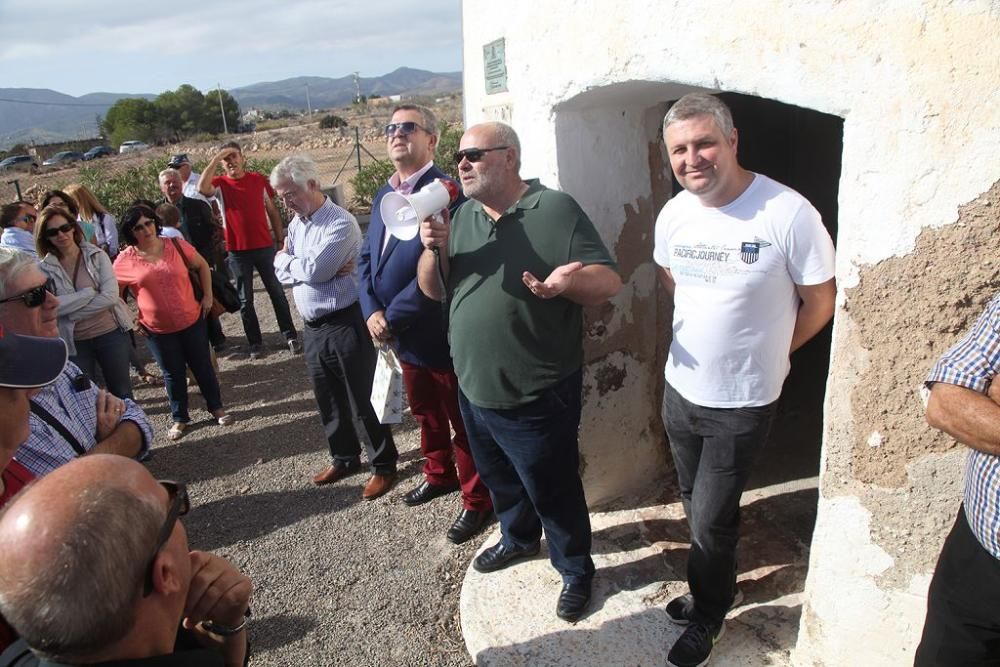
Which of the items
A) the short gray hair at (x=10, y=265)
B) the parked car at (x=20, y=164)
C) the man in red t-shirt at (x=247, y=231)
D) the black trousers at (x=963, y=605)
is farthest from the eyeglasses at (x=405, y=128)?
the parked car at (x=20, y=164)

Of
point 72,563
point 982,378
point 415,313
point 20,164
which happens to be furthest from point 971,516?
point 20,164

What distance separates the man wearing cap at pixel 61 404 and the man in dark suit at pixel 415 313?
1.24 meters

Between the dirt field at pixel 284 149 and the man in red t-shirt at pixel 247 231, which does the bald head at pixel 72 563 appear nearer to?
the man in red t-shirt at pixel 247 231

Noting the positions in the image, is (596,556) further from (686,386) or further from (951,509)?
(951,509)

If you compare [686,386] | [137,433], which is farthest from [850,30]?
[137,433]

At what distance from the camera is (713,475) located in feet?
7.72

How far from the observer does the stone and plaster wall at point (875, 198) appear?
169 cm

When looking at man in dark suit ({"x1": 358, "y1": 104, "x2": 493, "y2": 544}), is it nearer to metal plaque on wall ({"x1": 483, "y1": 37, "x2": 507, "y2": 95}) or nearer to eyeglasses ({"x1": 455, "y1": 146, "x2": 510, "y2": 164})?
metal plaque on wall ({"x1": 483, "y1": 37, "x2": 507, "y2": 95})

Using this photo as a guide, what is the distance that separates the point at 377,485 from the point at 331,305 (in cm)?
117

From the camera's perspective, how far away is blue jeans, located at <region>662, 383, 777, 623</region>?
2299 millimetres

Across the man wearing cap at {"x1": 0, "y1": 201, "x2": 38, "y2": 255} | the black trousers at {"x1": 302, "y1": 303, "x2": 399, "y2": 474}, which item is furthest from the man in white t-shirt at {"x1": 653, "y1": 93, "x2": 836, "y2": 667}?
the man wearing cap at {"x1": 0, "y1": 201, "x2": 38, "y2": 255}

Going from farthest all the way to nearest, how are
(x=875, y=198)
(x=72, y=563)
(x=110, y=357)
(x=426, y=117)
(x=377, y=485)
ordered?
(x=110, y=357) → (x=377, y=485) → (x=426, y=117) → (x=875, y=198) → (x=72, y=563)

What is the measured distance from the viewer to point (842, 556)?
7.18 ft

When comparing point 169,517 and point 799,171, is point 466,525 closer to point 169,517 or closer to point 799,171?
point 169,517
